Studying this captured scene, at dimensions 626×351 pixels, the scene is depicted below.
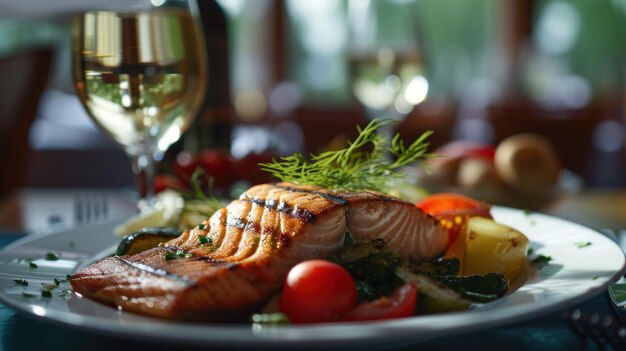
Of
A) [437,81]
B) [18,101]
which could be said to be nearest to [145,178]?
[18,101]

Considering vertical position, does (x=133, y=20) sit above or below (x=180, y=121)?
above

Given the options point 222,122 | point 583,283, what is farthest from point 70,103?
point 583,283

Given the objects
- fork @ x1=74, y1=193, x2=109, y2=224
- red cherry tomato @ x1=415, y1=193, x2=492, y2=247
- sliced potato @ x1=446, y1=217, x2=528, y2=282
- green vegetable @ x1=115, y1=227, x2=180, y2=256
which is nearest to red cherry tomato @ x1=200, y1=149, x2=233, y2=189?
fork @ x1=74, y1=193, x2=109, y2=224

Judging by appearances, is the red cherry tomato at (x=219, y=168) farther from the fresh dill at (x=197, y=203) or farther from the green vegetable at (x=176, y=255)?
the green vegetable at (x=176, y=255)

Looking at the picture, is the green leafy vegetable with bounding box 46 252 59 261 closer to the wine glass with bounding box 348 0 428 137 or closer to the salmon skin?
the salmon skin

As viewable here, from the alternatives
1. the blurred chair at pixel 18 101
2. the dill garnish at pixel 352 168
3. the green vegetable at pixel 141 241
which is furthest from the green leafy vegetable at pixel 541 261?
the blurred chair at pixel 18 101

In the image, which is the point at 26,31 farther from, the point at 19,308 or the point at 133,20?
the point at 19,308
